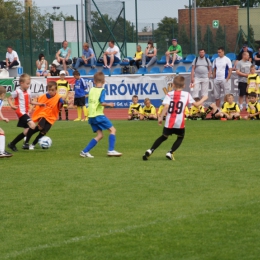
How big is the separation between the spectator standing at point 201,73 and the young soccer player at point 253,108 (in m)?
2.38

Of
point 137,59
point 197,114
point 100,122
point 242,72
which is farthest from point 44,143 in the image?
point 137,59

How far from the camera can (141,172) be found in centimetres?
1088

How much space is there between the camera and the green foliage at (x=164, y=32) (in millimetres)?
36509

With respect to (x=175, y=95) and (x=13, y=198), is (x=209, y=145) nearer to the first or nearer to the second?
(x=175, y=95)

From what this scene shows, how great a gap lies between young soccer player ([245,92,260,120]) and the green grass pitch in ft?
23.9

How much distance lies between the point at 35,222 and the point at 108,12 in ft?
91.1

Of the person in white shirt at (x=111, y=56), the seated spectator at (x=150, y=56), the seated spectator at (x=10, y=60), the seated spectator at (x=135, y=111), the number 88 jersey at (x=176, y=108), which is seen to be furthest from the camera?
the seated spectator at (x=10, y=60)

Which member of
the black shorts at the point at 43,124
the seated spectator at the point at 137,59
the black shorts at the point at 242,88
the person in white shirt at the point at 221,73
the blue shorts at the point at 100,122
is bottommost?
the black shorts at the point at 43,124

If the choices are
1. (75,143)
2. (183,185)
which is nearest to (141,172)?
(183,185)

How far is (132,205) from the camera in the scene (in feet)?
27.3

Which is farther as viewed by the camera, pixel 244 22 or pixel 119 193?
pixel 244 22

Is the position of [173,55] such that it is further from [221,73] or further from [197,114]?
[197,114]

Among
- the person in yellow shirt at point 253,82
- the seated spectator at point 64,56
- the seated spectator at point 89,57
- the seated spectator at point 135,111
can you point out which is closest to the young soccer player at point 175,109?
the person in yellow shirt at point 253,82

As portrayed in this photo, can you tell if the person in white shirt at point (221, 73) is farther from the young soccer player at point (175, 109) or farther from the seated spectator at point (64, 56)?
the young soccer player at point (175, 109)
